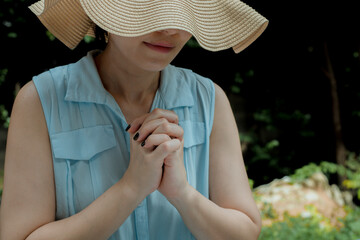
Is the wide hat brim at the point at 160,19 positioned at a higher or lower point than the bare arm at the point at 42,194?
higher

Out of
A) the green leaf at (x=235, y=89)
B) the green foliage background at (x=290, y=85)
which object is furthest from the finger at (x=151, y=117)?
the green leaf at (x=235, y=89)

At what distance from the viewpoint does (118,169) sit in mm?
1482

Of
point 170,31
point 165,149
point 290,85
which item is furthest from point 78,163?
point 290,85

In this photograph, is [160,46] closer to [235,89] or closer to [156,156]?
[156,156]

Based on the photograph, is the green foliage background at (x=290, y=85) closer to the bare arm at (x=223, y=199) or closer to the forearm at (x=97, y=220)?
the bare arm at (x=223, y=199)

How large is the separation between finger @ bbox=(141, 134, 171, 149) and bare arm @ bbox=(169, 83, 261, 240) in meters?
0.19

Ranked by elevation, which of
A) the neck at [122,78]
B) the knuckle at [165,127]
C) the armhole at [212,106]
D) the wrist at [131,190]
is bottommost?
the wrist at [131,190]

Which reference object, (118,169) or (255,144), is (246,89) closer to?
(255,144)

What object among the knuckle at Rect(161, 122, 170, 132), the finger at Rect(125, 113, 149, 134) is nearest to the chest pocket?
the finger at Rect(125, 113, 149, 134)

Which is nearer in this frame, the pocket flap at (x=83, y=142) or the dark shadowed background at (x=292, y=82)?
the pocket flap at (x=83, y=142)

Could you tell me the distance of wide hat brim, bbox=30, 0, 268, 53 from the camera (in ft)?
3.83

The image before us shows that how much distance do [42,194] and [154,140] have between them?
14.3 inches

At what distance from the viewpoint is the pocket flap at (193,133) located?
1.57 m

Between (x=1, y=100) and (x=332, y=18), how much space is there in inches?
155
